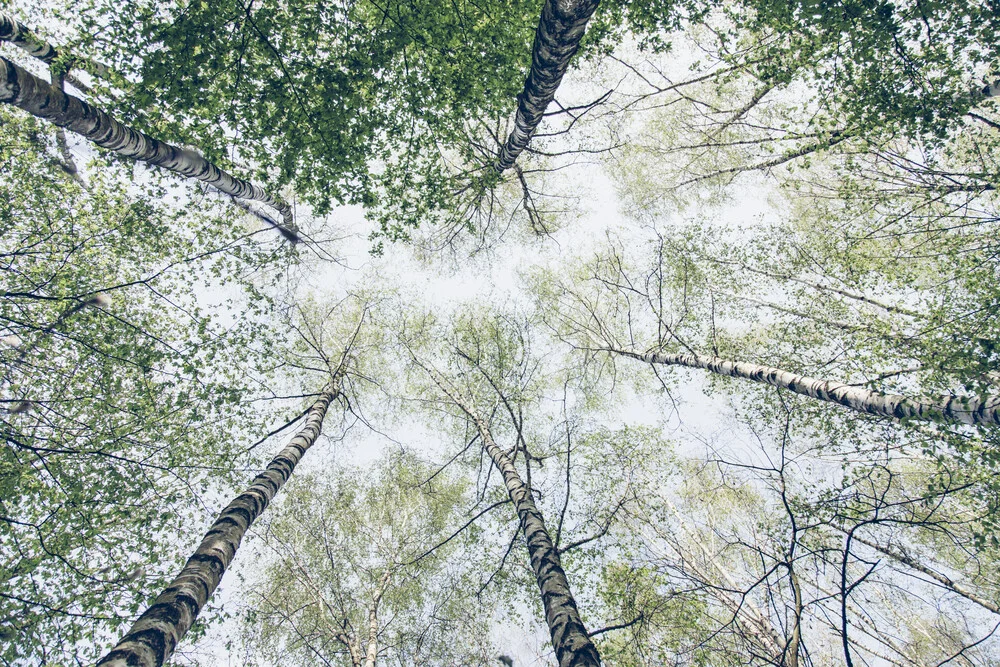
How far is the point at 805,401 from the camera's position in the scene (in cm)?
866

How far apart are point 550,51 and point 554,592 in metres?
5.73

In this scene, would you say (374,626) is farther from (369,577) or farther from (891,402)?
(891,402)

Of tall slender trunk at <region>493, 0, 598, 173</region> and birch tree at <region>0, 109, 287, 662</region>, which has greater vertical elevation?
tall slender trunk at <region>493, 0, 598, 173</region>

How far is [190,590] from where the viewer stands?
372cm

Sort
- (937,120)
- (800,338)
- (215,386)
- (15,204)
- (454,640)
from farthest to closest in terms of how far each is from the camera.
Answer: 1. (800,338)
2. (454,640)
3. (215,386)
4. (15,204)
5. (937,120)

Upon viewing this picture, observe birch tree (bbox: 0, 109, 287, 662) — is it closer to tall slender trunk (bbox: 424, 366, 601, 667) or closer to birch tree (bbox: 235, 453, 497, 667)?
birch tree (bbox: 235, 453, 497, 667)

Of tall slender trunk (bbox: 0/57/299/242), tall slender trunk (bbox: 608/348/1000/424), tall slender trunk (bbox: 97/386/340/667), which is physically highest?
tall slender trunk (bbox: 608/348/1000/424)

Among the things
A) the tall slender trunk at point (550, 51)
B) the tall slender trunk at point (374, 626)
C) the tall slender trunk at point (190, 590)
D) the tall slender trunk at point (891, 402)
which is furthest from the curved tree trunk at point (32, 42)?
the tall slender trunk at point (891, 402)

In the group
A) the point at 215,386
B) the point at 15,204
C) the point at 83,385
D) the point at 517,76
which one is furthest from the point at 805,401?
the point at 15,204

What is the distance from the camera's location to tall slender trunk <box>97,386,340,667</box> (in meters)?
3.10

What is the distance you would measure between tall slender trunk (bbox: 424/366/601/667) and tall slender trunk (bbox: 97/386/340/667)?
10.5 ft

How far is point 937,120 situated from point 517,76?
17.7 feet

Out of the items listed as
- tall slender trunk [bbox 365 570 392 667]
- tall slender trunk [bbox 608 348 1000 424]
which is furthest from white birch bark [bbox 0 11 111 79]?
tall slender trunk [bbox 608 348 1000 424]

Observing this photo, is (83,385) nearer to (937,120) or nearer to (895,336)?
(937,120)
